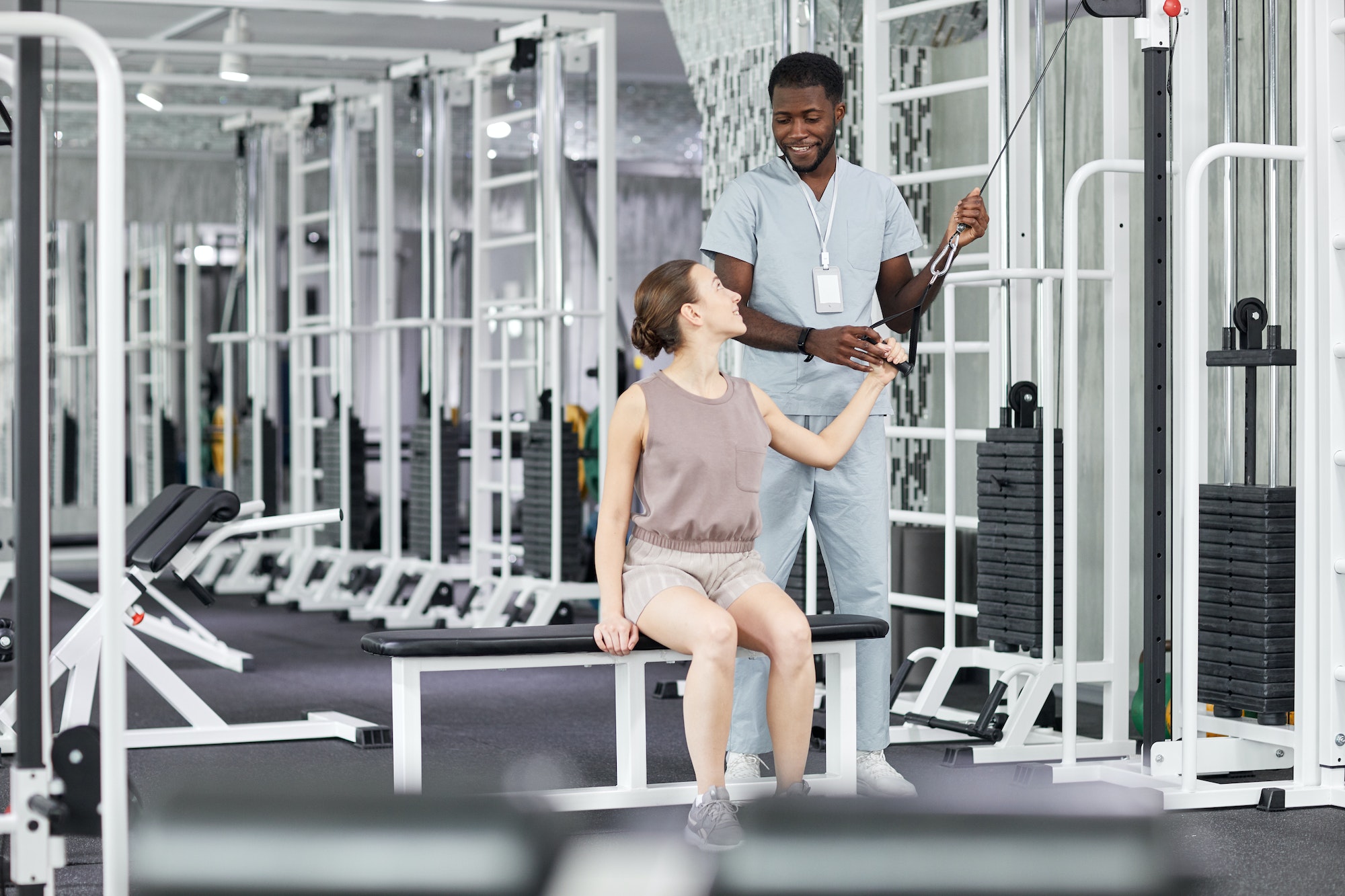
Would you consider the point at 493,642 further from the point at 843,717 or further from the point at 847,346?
the point at 847,346

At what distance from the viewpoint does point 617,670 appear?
3275 mm

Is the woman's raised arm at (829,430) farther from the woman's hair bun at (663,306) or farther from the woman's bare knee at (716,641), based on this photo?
the woman's bare knee at (716,641)

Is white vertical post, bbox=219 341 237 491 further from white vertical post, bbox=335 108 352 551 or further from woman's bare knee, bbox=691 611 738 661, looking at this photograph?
woman's bare knee, bbox=691 611 738 661

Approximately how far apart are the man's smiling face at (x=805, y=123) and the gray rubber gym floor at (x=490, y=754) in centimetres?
132

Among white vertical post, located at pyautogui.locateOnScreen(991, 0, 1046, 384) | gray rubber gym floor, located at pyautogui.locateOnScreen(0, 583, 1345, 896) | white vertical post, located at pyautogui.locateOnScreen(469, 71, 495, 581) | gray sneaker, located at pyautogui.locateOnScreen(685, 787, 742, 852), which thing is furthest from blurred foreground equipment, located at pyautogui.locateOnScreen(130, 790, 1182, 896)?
white vertical post, located at pyautogui.locateOnScreen(469, 71, 495, 581)

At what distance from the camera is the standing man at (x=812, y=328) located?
3.52 meters

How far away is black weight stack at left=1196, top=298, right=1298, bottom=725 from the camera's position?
3.66 metres

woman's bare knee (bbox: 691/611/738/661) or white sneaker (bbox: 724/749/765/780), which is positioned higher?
woman's bare knee (bbox: 691/611/738/661)

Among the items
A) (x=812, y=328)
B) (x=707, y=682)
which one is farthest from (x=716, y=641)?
(x=812, y=328)

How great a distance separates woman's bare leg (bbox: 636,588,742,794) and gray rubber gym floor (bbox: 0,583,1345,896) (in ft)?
0.86

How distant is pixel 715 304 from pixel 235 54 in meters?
4.87

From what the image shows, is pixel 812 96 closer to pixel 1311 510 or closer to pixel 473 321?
pixel 1311 510

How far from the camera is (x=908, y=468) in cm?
520

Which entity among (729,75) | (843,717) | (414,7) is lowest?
(843,717)
